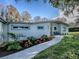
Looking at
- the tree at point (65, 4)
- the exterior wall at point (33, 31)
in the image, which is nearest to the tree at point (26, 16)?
the exterior wall at point (33, 31)

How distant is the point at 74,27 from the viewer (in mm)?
58875

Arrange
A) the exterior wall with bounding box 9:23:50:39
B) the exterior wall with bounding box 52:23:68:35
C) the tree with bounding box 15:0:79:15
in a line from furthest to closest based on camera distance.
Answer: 1. the exterior wall with bounding box 52:23:68:35
2. the exterior wall with bounding box 9:23:50:39
3. the tree with bounding box 15:0:79:15

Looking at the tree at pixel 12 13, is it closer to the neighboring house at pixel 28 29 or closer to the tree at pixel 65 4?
the neighboring house at pixel 28 29

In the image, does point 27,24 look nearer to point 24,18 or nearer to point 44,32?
point 44,32

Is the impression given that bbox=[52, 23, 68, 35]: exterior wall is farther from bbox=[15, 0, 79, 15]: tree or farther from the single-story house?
bbox=[15, 0, 79, 15]: tree

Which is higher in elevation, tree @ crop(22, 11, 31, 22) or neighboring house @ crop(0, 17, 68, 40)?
tree @ crop(22, 11, 31, 22)

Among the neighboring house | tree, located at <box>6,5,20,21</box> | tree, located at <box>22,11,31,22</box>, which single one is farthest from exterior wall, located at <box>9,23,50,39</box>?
tree, located at <box>22,11,31,22</box>

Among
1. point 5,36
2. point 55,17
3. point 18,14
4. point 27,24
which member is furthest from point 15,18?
point 5,36

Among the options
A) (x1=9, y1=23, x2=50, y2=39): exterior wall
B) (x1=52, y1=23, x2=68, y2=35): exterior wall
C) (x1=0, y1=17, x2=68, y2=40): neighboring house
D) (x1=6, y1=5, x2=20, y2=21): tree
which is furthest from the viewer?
(x1=6, y1=5, x2=20, y2=21): tree

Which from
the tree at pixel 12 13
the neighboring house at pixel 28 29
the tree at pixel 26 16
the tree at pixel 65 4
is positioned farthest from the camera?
the tree at pixel 26 16

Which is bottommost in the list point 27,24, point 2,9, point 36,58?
point 36,58

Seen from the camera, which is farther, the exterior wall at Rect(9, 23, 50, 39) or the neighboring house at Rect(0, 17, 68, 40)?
the exterior wall at Rect(9, 23, 50, 39)

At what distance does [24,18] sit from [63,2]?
5078 centimetres

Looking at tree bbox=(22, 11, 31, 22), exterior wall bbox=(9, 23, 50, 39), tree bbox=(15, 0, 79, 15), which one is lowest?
exterior wall bbox=(9, 23, 50, 39)
